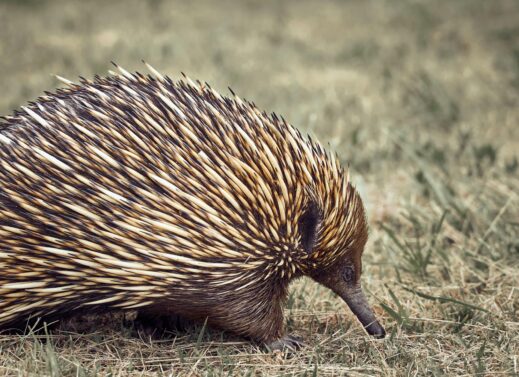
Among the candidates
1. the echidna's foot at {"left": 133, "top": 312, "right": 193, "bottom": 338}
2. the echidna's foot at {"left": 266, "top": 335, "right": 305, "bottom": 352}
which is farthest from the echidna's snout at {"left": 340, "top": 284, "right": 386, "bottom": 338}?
the echidna's foot at {"left": 133, "top": 312, "right": 193, "bottom": 338}

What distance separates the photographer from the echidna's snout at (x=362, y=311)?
3.25 m

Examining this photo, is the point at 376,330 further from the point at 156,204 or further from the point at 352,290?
the point at 156,204

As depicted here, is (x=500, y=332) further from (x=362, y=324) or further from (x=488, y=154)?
(x=488, y=154)

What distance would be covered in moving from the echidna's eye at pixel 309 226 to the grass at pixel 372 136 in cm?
41

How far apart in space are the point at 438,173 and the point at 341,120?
56.9 inches

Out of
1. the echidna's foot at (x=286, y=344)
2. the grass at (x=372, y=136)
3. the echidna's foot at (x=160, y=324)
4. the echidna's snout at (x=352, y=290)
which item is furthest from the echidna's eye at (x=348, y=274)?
the echidna's foot at (x=160, y=324)

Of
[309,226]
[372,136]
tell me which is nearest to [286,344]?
[309,226]

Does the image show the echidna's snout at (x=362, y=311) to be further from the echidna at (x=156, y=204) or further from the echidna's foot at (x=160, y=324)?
the echidna's foot at (x=160, y=324)

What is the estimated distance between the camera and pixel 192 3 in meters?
11.0

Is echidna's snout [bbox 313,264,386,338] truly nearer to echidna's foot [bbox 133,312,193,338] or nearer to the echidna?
the echidna

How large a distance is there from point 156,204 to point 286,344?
82cm

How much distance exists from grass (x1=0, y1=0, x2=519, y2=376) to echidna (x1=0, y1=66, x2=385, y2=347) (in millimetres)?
230

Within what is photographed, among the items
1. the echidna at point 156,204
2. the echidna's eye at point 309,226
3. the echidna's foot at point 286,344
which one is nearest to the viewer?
the echidna at point 156,204

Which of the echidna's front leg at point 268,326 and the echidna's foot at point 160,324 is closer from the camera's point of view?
the echidna's front leg at point 268,326
